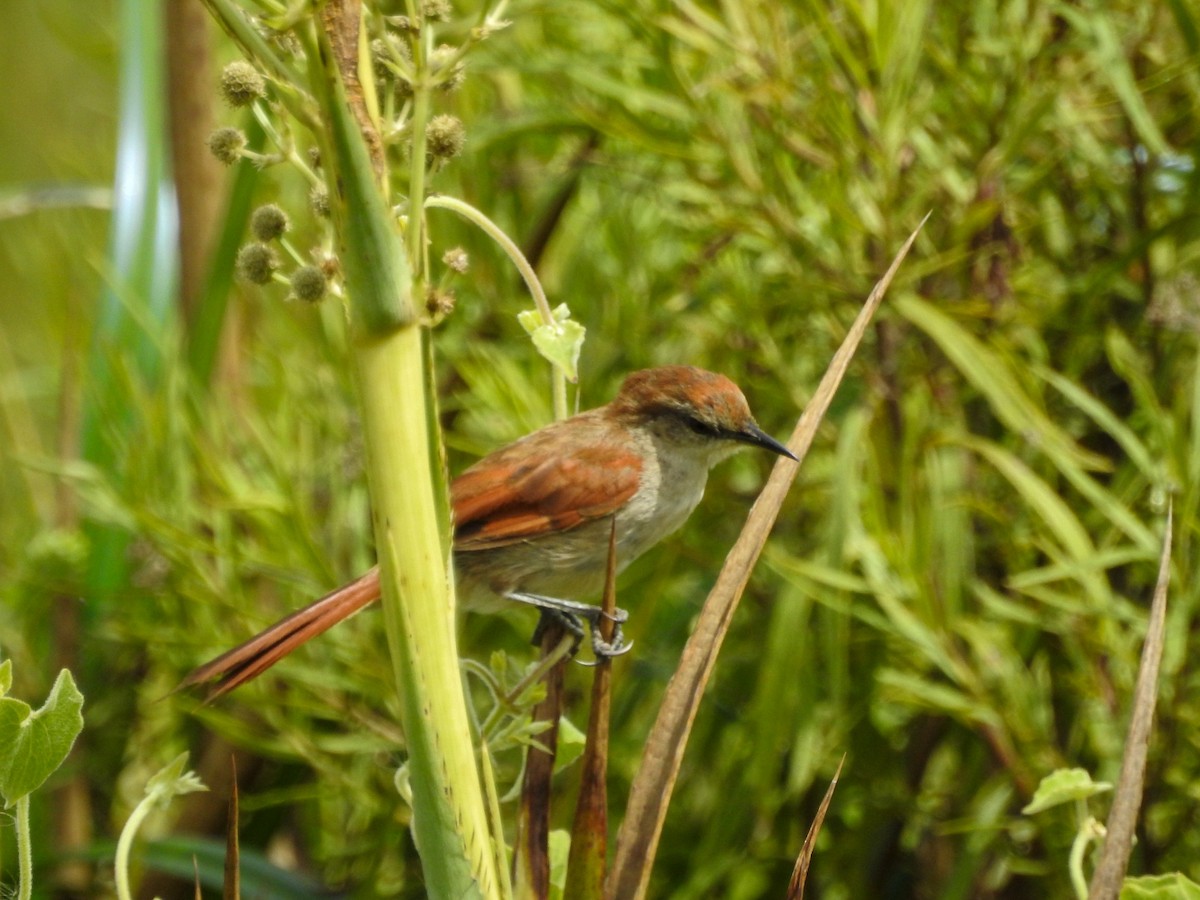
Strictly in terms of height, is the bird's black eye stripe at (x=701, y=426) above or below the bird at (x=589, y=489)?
above

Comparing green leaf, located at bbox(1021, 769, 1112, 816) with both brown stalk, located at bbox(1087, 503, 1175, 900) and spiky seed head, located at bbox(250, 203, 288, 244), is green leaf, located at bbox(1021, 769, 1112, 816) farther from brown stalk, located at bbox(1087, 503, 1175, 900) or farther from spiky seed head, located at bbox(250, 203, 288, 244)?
spiky seed head, located at bbox(250, 203, 288, 244)

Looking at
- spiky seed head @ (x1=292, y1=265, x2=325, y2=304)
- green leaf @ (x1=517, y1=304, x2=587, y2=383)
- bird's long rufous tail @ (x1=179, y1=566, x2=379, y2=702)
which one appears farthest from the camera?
bird's long rufous tail @ (x1=179, y1=566, x2=379, y2=702)

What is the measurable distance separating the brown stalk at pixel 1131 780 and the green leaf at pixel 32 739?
75cm

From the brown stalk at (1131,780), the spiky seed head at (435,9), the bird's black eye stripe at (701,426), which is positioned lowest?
the bird's black eye stripe at (701,426)

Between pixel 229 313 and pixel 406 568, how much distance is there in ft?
8.14

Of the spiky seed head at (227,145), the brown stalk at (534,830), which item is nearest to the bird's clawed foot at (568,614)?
the brown stalk at (534,830)

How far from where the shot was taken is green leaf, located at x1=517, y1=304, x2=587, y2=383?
110cm

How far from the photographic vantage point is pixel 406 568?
908mm

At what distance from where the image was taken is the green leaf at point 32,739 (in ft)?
3.08

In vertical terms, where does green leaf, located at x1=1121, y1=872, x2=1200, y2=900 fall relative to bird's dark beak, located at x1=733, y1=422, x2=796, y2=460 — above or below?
above

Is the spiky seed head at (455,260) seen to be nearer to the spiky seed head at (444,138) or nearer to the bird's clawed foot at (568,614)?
the spiky seed head at (444,138)

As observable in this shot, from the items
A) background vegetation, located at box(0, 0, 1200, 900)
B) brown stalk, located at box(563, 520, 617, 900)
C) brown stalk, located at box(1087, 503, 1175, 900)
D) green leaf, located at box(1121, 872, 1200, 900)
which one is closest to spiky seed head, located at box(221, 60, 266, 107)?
brown stalk, located at box(563, 520, 617, 900)

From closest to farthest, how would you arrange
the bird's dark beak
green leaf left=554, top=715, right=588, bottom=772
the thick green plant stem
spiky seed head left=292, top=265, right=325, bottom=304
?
the thick green plant stem < spiky seed head left=292, top=265, right=325, bottom=304 < green leaf left=554, top=715, right=588, bottom=772 < the bird's dark beak

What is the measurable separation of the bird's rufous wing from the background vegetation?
127mm
